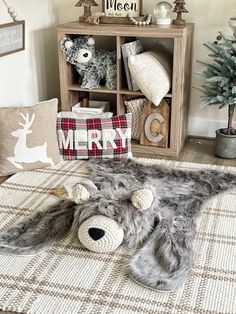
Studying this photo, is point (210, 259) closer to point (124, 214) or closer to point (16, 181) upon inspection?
point (124, 214)

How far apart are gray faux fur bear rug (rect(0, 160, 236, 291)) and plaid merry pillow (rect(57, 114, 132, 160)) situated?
0.35 metres

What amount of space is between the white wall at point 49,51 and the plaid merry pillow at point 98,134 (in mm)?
440

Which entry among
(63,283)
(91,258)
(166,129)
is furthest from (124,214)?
(166,129)

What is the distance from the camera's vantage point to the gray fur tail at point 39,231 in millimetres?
1670

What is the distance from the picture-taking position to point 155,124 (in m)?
2.66

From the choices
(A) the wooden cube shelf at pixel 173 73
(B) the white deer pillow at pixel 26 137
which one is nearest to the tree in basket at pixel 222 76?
(A) the wooden cube shelf at pixel 173 73

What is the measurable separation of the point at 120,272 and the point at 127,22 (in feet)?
5.62

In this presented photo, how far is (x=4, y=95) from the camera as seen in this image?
2.55 meters

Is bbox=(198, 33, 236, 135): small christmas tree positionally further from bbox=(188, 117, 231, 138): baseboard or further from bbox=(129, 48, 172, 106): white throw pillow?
bbox=(188, 117, 231, 138): baseboard

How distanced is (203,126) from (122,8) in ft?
3.19

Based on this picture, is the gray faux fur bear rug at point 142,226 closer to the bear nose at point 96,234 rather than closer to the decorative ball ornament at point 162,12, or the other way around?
the bear nose at point 96,234

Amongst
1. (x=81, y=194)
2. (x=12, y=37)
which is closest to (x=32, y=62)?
(x=12, y=37)

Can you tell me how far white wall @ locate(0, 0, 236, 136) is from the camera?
2635 millimetres

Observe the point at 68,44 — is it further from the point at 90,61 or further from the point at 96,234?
the point at 96,234
